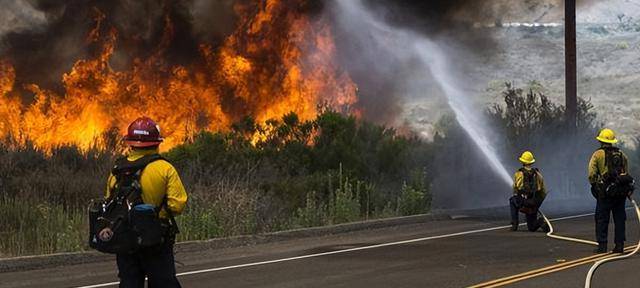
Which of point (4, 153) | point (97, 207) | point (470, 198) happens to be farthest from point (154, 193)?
→ point (470, 198)

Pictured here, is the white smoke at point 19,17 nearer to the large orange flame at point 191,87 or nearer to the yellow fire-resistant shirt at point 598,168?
the large orange flame at point 191,87

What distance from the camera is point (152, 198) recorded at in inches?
278

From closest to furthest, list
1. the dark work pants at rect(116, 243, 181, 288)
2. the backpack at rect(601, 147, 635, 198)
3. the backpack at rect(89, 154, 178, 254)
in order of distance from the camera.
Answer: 1. the backpack at rect(89, 154, 178, 254)
2. the dark work pants at rect(116, 243, 181, 288)
3. the backpack at rect(601, 147, 635, 198)

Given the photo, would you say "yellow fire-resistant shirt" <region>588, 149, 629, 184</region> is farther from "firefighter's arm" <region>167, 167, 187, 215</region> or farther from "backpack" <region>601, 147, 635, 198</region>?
"firefighter's arm" <region>167, 167, 187, 215</region>

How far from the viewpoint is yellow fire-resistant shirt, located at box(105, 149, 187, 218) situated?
7051 mm

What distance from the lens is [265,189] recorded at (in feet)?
60.5

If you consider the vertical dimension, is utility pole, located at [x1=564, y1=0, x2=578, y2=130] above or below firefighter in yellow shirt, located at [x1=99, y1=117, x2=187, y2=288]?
above

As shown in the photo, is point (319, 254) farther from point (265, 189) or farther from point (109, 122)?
point (109, 122)

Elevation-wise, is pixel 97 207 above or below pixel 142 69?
below

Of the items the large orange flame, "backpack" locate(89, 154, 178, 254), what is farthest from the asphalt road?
the large orange flame

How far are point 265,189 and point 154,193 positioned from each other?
1140cm

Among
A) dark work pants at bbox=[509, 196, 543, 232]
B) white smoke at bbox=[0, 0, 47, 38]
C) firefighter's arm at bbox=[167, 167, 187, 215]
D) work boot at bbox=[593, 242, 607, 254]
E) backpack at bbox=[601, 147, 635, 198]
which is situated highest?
white smoke at bbox=[0, 0, 47, 38]

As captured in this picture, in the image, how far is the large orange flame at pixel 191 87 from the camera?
2086 cm

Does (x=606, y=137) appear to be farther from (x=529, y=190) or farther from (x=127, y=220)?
(x=127, y=220)
